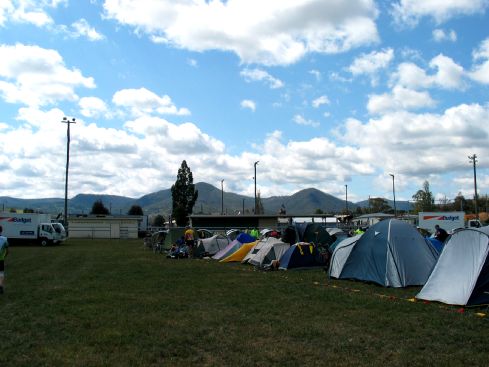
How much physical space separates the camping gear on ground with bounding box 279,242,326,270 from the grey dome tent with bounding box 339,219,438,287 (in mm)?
3604

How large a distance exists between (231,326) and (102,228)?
181 ft

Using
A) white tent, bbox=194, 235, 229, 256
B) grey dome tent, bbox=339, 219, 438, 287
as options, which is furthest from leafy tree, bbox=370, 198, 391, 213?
grey dome tent, bbox=339, 219, 438, 287

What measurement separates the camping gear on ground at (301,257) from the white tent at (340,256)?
2.75 m

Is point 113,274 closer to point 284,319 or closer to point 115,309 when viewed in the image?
point 115,309

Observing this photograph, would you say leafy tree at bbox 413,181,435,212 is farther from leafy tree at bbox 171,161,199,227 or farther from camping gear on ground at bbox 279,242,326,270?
camping gear on ground at bbox 279,242,326,270

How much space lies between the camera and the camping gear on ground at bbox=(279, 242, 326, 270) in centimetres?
1931

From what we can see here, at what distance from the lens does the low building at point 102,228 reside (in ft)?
201

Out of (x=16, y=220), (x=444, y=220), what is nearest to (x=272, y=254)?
Result: (x=16, y=220)

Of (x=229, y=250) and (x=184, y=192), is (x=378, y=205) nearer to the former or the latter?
(x=184, y=192)

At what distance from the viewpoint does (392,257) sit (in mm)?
14648

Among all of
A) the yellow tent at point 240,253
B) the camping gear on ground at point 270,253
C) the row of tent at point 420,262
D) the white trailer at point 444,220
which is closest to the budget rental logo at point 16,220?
the yellow tent at point 240,253

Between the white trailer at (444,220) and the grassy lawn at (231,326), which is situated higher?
the white trailer at (444,220)

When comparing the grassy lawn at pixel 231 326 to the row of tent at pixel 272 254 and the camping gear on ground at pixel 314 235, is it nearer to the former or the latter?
the row of tent at pixel 272 254

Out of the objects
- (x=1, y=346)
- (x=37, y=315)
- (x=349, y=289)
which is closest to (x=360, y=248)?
(x=349, y=289)
